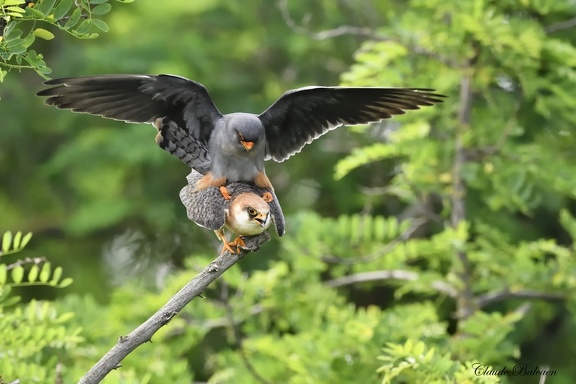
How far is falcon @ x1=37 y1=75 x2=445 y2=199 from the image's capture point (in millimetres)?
3605

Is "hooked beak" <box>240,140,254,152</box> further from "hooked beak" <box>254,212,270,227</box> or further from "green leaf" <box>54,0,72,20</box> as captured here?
"green leaf" <box>54,0,72,20</box>

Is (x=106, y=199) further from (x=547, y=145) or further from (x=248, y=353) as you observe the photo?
(x=547, y=145)

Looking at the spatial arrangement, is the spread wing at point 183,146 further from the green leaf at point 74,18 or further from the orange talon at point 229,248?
the green leaf at point 74,18

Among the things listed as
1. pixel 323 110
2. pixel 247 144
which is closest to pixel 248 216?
pixel 247 144

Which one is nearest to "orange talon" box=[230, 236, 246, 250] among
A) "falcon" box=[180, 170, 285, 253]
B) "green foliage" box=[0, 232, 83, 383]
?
"falcon" box=[180, 170, 285, 253]

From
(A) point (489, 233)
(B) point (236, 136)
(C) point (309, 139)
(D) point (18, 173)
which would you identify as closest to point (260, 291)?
(A) point (489, 233)

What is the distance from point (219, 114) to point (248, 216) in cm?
78

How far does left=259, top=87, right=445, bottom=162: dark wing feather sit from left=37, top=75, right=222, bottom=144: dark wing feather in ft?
0.96

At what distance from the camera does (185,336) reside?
20.6 feet

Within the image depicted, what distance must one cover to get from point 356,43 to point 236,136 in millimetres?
5714

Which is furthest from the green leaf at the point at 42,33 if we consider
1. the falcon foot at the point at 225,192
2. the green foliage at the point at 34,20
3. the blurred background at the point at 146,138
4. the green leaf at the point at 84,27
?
the blurred background at the point at 146,138

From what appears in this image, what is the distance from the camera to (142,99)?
379cm

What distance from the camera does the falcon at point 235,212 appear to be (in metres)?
Answer: 3.24

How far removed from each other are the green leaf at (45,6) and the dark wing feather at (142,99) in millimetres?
485
